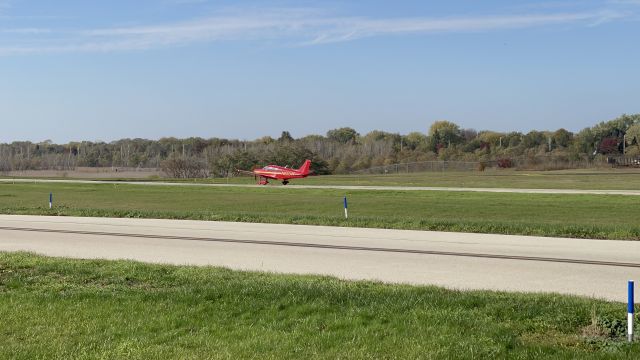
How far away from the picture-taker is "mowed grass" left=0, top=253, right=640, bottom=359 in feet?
26.0

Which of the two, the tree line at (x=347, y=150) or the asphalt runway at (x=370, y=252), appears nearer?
the asphalt runway at (x=370, y=252)

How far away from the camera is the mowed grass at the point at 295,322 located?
7.93m

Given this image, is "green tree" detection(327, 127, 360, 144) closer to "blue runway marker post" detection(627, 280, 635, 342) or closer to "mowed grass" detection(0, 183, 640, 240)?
"mowed grass" detection(0, 183, 640, 240)

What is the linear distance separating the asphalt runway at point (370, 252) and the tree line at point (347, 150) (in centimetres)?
7526

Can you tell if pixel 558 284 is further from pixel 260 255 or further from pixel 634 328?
pixel 260 255

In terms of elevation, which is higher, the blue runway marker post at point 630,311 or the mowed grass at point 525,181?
the blue runway marker post at point 630,311

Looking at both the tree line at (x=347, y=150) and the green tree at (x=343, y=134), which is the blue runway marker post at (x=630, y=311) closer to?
the tree line at (x=347, y=150)

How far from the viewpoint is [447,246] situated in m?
18.3

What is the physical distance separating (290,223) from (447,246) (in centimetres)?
866

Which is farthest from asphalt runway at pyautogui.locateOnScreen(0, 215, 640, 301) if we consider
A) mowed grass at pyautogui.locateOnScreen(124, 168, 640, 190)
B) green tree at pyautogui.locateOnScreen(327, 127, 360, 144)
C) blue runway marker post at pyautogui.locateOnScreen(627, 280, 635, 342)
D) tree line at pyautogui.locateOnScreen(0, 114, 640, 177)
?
green tree at pyautogui.locateOnScreen(327, 127, 360, 144)

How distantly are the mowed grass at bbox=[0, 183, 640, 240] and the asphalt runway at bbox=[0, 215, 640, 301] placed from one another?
2.07m

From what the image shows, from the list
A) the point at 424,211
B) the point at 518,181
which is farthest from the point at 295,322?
the point at 518,181

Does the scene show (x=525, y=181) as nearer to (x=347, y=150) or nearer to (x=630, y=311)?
(x=630, y=311)

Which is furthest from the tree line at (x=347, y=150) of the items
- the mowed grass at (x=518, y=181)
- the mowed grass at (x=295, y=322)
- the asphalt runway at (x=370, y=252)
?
the mowed grass at (x=295, y=322)
